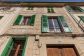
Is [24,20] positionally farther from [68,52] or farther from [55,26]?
[68,52]

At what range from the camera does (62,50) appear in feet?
18.6

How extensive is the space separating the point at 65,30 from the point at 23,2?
6.29 m

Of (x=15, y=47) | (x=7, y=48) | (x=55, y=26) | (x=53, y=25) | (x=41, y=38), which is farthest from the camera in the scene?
(x=53, y=25)

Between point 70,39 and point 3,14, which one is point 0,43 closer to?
point 70,39

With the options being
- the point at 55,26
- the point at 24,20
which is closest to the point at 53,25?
the point at 55,26

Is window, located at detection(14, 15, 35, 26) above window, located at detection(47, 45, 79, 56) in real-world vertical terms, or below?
below

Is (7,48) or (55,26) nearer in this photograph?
(7,48)

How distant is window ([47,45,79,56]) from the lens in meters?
5.46

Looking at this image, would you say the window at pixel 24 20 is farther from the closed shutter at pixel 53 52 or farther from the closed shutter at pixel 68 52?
the closed shutter at pixel 68 52

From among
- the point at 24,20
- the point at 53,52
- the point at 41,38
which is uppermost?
the point at 41,38

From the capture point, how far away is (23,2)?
11.8 meters

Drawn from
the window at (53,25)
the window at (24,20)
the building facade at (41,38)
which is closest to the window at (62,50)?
the building facade at (41,38)

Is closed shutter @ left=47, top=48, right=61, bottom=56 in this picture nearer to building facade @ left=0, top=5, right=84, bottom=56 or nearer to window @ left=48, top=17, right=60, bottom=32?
building facade @ left=0, top=5, right=84, bottom=56

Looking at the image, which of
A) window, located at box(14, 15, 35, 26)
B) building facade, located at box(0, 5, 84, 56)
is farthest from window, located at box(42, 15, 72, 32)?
window, located at box(14, 15, 35, 26)
